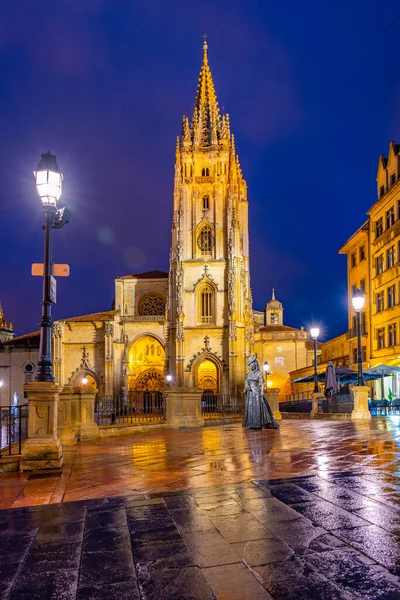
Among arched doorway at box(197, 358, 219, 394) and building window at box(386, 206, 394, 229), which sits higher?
building window at box(386, 206, 394, 229)

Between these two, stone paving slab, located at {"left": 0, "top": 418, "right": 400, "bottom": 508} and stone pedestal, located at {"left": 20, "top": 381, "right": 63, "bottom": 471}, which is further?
→ stone pedestal, located at {"left": 20, "top": 381, "right": 63, "bottom": 471}

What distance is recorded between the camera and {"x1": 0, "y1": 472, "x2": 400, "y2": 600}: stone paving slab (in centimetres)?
299

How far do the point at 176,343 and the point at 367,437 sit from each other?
39626 millimetres

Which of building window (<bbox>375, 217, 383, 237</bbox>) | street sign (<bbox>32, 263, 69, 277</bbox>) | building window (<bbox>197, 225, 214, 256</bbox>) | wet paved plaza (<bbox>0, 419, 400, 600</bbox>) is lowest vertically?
wet paved plaza (<bbox>0, 419, 400, 600</bbox>)

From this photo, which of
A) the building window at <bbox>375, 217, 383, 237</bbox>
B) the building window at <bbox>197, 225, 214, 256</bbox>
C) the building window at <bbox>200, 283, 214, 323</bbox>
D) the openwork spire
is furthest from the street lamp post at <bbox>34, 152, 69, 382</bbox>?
the openwork spire

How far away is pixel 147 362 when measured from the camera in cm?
5491

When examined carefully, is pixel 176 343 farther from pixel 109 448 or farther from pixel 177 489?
pixel 177 489

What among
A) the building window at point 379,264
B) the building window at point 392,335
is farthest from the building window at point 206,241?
the building window at point 392,335

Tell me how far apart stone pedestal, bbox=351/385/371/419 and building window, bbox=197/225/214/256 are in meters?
33.9

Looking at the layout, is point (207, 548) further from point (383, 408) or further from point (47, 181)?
point (383, 408)

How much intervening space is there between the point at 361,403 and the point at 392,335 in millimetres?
13283

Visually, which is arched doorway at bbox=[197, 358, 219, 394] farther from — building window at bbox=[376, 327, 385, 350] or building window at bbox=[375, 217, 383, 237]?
building window at bbox=[375, 217, 383, 237]

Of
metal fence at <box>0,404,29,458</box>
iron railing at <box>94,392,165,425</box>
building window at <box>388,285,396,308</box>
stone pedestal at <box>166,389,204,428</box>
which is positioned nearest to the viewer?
metal fence at <box>0,404,29,458</box>

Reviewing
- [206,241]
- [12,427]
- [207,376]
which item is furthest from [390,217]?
[12,427]
